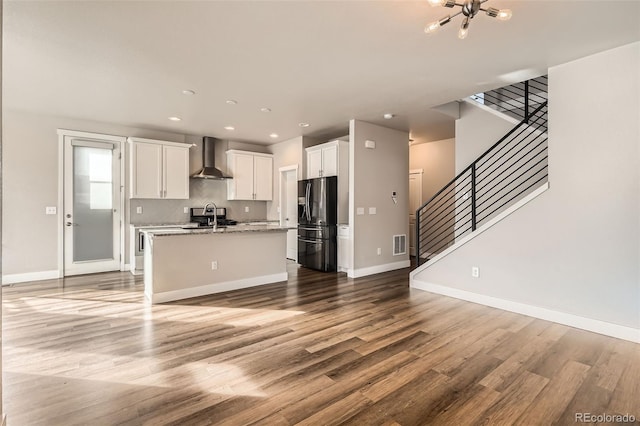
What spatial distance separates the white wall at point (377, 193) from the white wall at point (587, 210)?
2268 mm

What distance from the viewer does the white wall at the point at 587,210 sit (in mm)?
2934

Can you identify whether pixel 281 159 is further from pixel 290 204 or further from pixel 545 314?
pixel 545 314

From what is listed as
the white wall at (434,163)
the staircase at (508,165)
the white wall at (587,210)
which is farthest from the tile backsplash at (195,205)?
the white wall at (587,210)

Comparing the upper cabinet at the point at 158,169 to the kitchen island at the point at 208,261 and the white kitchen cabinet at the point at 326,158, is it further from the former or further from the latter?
the white kitchen cabinet at the point at 326,158

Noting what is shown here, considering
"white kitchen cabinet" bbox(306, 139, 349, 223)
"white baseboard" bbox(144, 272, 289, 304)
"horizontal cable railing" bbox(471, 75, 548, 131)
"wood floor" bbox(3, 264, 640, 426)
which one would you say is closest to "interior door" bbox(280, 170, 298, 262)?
"white kitchen cabinet" bbox(306, 139, 349, 223)

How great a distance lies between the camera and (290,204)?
7.24m

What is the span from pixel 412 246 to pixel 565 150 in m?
4.51

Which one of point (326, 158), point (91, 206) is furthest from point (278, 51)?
point (91, 206)

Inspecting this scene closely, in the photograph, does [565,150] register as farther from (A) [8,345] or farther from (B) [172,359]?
(A) [8,345]

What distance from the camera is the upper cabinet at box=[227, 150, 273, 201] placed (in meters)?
6.91

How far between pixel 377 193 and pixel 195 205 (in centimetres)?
388

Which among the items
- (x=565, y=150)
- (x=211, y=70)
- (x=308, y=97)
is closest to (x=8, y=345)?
(x=211, y=70)

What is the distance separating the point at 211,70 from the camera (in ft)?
11.3

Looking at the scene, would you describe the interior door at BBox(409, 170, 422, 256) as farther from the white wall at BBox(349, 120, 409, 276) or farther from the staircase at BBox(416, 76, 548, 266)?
the staircase at BBox(416, 76, 548, 266)
